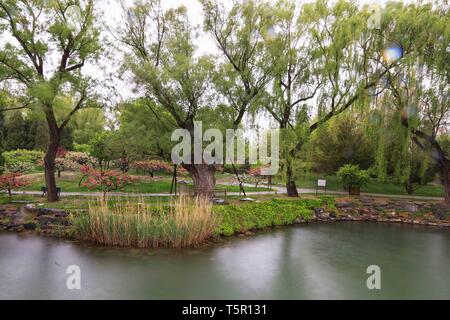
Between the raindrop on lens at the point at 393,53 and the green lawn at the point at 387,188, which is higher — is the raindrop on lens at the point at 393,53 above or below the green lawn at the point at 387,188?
above

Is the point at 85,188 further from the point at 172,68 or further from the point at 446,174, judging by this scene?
the point at 446,174

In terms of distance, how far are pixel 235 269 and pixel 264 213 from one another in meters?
3.76

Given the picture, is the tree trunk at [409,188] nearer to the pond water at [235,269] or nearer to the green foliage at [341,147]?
the green foliage at [341,147]

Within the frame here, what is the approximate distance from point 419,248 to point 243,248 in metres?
4.61

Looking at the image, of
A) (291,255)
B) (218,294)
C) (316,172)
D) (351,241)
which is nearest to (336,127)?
(316,172)

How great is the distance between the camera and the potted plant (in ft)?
41.4

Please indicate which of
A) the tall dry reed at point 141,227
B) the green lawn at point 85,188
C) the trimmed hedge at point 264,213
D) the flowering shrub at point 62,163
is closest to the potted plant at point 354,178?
the trimmed hedge at point 264,213

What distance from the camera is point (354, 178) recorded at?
41.9 feet

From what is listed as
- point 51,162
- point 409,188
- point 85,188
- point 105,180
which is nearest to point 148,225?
point 105,180

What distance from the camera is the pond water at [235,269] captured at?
16.4 feet

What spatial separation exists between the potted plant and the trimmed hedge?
212 cm

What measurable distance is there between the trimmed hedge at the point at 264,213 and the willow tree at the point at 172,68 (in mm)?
1351

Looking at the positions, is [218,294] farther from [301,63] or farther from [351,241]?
[301,63]

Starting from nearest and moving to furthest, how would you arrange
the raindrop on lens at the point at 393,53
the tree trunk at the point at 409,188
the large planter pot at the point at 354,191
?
the raindrop on lens at the point at 393,53 → the large planter pot at the point at 354,191 → the tree trunk at the point at 409,188
